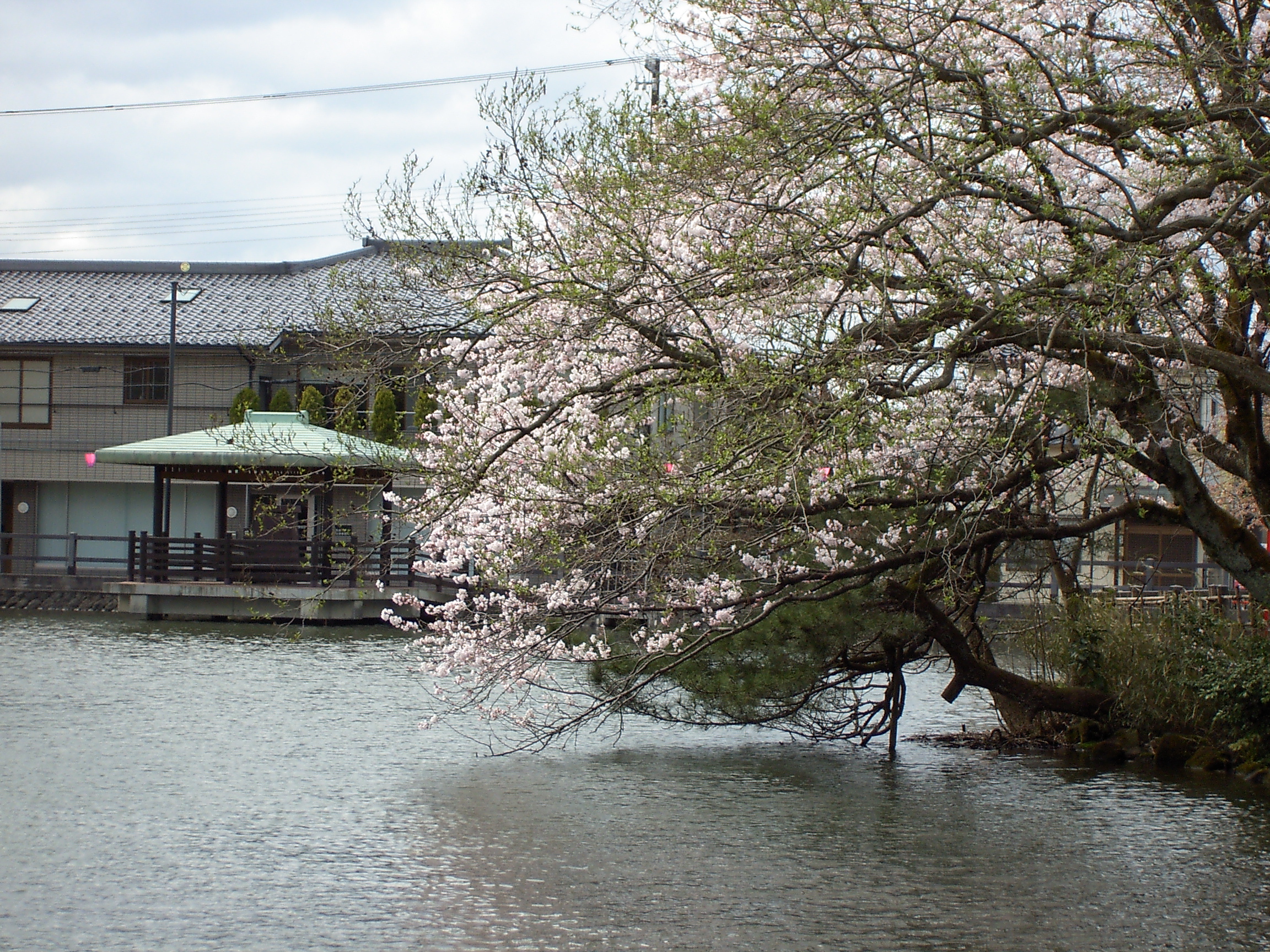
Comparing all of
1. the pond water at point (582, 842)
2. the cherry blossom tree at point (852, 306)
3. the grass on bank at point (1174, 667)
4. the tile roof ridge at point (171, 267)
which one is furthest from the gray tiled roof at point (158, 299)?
the cherry blossom tree at point (852, 306)

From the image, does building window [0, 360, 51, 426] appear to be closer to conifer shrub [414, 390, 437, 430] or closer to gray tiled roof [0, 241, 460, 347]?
gray tiled roof [0, 241, 460, 347]

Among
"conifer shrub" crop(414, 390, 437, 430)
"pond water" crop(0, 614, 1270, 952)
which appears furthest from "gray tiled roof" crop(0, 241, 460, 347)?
"conifer shrub" crop(414, 390, 437, 430)

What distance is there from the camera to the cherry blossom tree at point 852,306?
796cm

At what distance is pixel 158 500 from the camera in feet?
94.6

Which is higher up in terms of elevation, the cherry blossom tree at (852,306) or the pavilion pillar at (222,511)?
the cherry blossom tree at (852,306)

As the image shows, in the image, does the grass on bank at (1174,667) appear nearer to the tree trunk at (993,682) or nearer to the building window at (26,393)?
the tree trunk at (993,682)

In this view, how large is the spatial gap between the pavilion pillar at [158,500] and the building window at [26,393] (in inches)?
307

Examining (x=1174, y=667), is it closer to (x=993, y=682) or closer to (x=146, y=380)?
(x=993, y=682)

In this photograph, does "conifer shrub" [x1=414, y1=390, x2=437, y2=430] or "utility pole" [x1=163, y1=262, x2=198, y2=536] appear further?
"utility pole" [x1=163, y1=262, x2=198, y2=536]

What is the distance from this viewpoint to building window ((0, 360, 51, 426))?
3491 cm

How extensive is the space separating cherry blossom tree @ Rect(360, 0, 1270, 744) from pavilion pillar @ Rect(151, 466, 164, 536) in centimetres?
1936

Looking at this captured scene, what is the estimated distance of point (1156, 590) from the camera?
27.6 metres

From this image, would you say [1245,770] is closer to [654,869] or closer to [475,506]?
[654,869]

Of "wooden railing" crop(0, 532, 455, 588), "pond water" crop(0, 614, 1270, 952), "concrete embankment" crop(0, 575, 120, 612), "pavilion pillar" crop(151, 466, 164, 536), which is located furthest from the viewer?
"concrete embankment" crop(0, 575, 120, 612)
